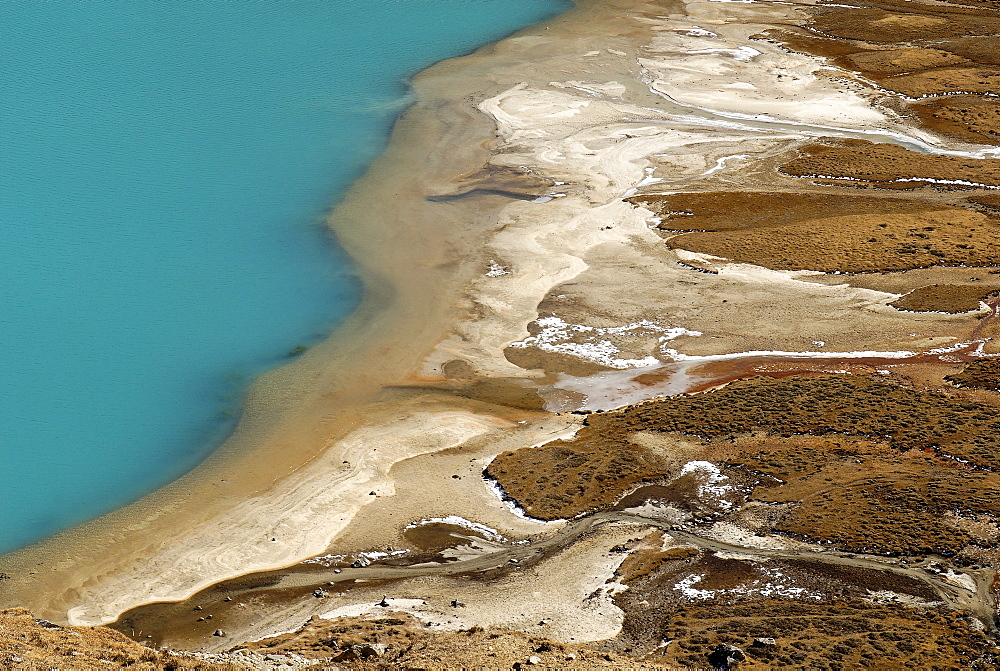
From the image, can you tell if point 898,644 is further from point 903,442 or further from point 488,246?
point 488,246

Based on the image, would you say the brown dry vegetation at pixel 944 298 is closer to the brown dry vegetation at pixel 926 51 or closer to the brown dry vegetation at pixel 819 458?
the brown dry vegetation at pixel 819 458

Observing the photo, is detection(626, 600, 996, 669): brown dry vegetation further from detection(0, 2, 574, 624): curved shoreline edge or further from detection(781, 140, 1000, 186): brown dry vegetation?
detection(781, 140, 1000, 186): brown dry vegetation

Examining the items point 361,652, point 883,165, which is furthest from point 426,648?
point 883,165

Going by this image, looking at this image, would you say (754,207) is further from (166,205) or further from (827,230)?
(166,205)

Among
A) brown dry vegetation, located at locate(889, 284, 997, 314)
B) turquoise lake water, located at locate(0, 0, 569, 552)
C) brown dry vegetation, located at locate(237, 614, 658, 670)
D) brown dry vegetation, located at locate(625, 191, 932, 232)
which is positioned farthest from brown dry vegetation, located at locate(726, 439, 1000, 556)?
turquoise lake water, located at locate(0, 0, 569, 552)

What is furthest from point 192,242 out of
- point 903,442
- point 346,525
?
point 903,442
